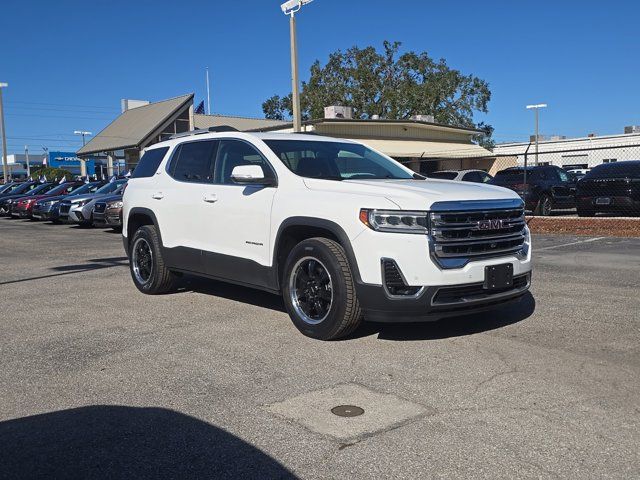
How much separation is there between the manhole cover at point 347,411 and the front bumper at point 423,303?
1.19 metres

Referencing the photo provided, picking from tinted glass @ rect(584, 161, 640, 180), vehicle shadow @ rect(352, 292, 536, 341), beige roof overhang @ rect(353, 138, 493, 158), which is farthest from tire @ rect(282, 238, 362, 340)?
beige roof overhang @ rect(353, 138, 493, 158)

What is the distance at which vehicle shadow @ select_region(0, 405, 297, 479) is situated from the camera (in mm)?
3215

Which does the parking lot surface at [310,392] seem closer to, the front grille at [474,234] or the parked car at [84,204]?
the front grille at [474,234]

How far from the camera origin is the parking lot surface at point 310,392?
10.8 ft

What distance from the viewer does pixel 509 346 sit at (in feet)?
17.4

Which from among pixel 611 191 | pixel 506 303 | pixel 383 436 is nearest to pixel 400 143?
pixel 611 191

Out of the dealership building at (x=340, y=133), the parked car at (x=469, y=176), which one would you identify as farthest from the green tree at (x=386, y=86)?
the parked car at (x=469, y=176)

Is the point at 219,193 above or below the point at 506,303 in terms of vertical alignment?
above

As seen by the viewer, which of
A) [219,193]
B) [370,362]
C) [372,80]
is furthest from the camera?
[372,80]

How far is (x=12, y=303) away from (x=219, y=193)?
3043 millimetres

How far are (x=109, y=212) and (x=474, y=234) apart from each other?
14481 mm

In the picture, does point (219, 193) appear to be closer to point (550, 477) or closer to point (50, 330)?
point (50, 330)

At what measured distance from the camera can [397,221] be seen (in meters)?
5.05

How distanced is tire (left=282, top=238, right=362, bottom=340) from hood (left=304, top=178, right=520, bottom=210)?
504 millimetres
